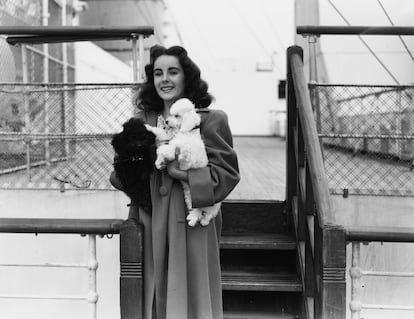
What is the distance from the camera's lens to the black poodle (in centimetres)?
195

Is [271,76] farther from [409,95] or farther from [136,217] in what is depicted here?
[136,217]

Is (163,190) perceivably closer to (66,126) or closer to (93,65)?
(66,126)

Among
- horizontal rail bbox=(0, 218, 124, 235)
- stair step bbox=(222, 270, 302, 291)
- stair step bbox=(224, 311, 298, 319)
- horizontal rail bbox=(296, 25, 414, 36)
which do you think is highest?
horizontal rail bbox=(296, 25, 414, 36)

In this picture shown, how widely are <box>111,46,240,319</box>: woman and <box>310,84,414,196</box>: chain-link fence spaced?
1.62 meters

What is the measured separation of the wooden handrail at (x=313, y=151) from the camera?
7.44ft

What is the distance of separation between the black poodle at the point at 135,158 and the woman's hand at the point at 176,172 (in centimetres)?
8

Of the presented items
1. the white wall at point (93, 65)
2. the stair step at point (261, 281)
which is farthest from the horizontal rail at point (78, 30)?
the white wall at point (93, 65)

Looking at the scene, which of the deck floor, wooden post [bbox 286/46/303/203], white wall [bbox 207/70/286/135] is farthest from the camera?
white wall [bbox 207/70/286/135]

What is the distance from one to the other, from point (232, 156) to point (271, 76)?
1627 cm

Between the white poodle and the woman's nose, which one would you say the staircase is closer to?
the white poodle

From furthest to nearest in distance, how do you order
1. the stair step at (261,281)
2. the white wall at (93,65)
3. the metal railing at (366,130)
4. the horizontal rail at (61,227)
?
the white wall at (93,65)
the metal railing at (366,130)
the stair step at (261,281)
the horizontal rail at (61,227)

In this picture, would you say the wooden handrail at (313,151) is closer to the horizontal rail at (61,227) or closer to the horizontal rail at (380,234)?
the horizontal rail at (380,234)

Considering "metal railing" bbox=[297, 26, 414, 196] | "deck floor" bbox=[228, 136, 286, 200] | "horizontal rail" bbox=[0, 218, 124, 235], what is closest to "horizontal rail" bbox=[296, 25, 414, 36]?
"metal railing" bbox=[297, 26, 414, 196]

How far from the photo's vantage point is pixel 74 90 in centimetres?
361
